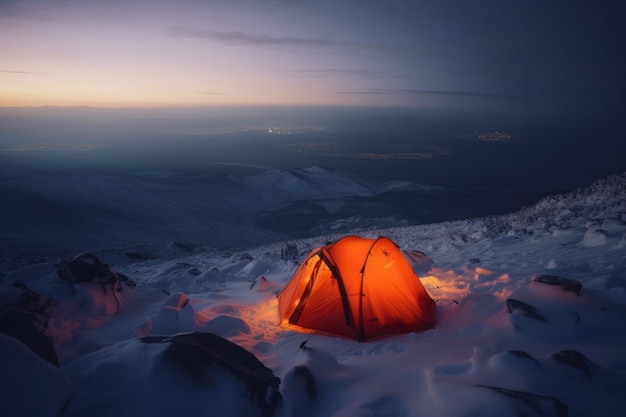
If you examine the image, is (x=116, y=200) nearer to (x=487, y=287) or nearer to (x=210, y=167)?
(x=210, y=167)

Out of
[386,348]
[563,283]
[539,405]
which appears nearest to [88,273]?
[386,348]

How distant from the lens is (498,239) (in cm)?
1344

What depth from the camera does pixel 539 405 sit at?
3.33 metres

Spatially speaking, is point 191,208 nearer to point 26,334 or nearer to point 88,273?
point 88,273

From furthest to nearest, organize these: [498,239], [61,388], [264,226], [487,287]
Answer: [264,226] → [498,239] → [487,287] → [61,388]

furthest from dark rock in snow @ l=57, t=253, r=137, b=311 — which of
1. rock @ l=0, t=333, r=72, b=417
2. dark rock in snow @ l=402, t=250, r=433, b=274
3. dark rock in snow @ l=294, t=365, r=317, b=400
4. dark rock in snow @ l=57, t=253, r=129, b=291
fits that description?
dark rock in snow @ l=402, t=250, r=433, b=274

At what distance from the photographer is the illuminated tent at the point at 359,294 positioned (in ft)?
24.0

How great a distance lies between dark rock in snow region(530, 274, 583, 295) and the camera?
6.80 metres

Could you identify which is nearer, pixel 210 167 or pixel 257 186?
pixel 257 186

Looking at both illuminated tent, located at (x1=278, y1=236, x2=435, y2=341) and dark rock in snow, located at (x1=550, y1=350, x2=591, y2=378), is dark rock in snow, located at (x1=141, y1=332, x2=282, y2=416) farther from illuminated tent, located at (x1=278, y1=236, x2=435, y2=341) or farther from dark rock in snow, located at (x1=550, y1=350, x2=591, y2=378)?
dark rock in snow, located at (x1=550, y1=350, x2=591, y2=378)

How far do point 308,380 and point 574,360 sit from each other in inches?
131

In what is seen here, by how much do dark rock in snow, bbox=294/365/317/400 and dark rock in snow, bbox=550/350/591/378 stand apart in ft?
10.1

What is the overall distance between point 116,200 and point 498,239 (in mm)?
103174

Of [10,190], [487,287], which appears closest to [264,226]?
[10,190]
